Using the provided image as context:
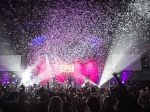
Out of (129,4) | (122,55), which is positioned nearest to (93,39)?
(122,55)

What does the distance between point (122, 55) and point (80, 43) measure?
20.3 ft

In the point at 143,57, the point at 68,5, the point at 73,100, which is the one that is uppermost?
the point at 68,5

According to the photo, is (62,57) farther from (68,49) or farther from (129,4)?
(129,4)

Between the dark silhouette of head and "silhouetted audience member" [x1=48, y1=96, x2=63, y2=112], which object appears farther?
"silhouetted audience member" [x1=48, y1=96, x2=63, y2=112]

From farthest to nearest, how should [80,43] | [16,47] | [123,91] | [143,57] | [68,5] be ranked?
[80,43]
[16,47]
[143,57]
[68,5]
[123,91]

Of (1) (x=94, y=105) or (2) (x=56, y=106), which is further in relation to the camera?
(2) (x=56, y=106)

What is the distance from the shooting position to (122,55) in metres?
23.6

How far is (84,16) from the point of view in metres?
20.9

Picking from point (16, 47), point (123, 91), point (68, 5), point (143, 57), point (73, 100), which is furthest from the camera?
point (16, 47)

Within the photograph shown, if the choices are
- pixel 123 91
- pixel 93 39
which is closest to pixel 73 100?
pixel 123 91

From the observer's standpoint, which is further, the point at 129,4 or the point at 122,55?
the point at 122,55

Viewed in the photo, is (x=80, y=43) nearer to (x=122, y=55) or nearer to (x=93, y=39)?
(x=93, y=39)

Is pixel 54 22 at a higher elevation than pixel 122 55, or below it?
higher

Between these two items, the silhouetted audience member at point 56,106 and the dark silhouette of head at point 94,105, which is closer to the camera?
the dark silhouette of head at point 94,105
